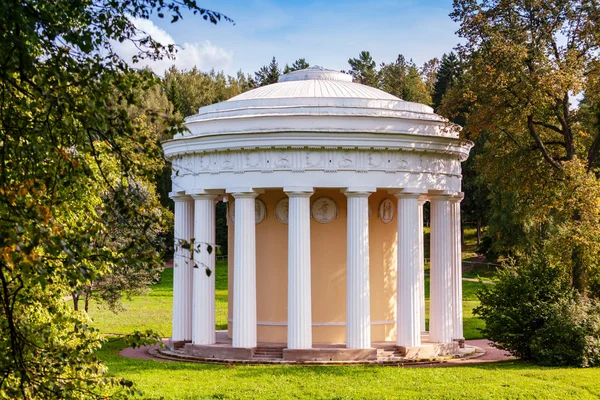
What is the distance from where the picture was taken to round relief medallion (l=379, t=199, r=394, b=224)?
2827 centimetres

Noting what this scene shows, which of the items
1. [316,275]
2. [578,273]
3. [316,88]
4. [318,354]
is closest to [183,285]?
[316,275]

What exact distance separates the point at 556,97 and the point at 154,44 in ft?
64.7

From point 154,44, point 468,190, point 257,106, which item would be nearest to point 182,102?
point 468,190

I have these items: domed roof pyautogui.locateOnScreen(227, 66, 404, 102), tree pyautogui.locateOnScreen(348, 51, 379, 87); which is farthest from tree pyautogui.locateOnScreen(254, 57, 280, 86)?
domed roof pyautogui.locateOnScreen(227, 66, 404, 102)

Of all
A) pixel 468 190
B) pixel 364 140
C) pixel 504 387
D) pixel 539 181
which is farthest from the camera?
pixel 468 190

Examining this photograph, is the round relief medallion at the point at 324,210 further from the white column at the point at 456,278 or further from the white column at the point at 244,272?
the white column at the point at 456,278

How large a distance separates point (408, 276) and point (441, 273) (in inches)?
94.8

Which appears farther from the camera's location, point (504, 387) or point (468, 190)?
point (468, 190)

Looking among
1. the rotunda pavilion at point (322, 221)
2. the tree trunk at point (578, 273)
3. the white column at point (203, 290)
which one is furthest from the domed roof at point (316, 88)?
the tree trunk at point (578, 273)

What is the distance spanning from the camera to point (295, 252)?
2530 centimetres

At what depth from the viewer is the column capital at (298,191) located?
82.2ft

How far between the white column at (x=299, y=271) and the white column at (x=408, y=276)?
3.14 m

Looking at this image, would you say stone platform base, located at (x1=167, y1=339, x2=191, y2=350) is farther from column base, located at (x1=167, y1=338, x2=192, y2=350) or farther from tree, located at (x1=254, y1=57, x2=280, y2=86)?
tree, located at (x1=254, y1=57, x2=280, y2=86)

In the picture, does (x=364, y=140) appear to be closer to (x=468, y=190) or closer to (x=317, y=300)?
(x=317, y=300)
